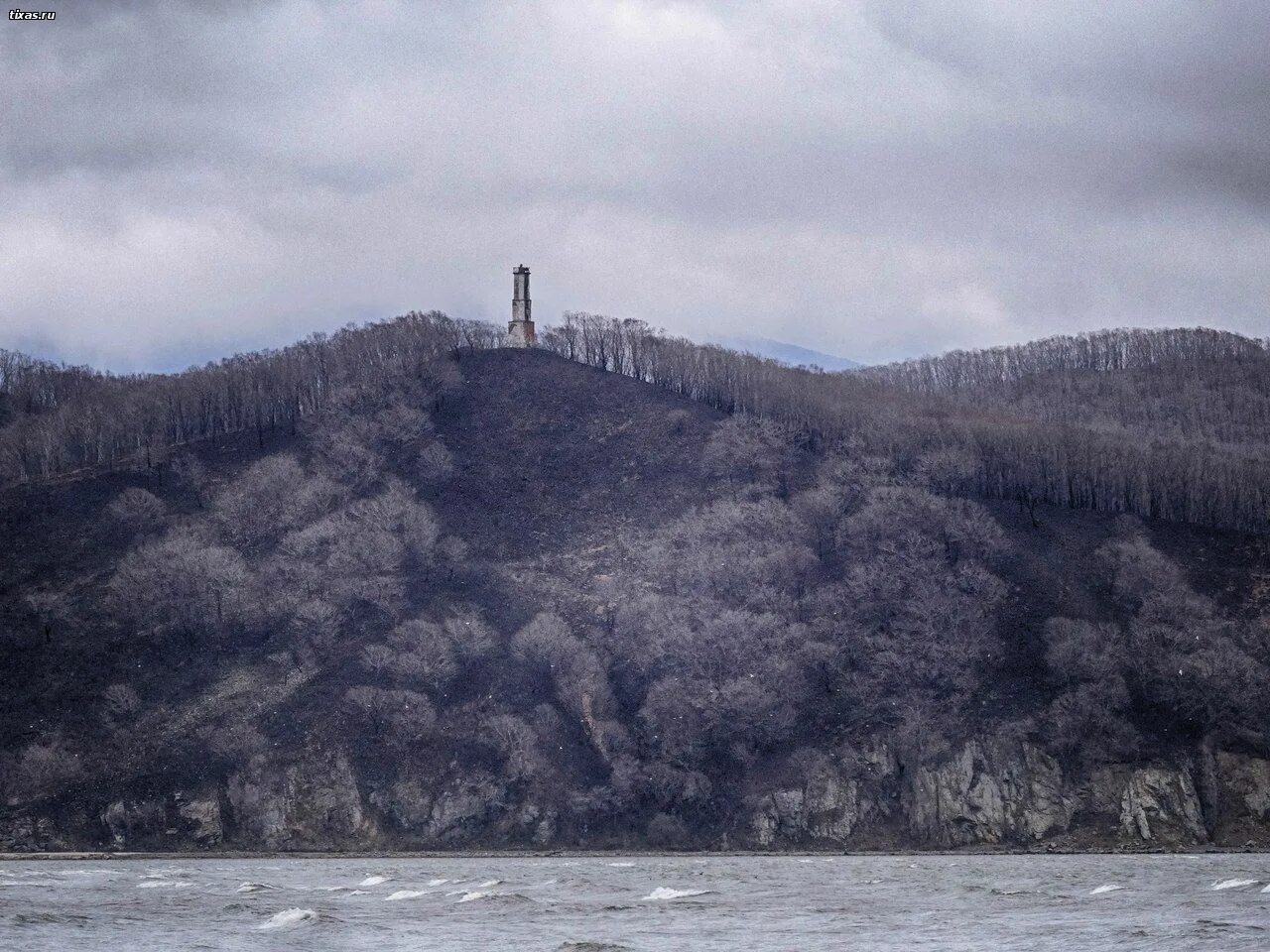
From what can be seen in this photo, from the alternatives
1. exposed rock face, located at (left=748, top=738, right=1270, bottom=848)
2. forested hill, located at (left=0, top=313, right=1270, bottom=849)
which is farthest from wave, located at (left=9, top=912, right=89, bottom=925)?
exposed rock face, located at (left=748, top=738, right=1270, bottom=848)

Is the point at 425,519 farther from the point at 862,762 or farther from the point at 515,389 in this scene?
the point at 862,762

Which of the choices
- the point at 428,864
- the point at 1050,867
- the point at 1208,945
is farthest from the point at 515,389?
the point at 1208,945

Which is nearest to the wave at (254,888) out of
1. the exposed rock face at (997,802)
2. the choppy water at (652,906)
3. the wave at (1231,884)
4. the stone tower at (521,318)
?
the choppy water at (652,906)

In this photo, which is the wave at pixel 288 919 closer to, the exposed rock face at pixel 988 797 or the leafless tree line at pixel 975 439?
the exposed rock face at pixel 988 797

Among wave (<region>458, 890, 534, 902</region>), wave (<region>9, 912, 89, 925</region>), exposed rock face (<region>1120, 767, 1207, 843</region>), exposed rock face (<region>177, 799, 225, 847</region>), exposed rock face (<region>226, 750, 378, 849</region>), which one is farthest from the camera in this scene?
exposed rock face (<region>226, 750, 378, 849</region>)

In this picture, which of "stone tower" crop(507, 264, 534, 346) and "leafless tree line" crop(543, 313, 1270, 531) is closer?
"leafless tree line" crop(543, 313, 1270, 531)

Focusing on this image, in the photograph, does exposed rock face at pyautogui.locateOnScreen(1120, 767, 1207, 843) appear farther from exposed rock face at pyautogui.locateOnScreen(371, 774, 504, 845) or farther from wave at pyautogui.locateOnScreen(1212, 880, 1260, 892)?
exposed rock face at pyautogui.locateOnScreen(371, 774, 504, 845)

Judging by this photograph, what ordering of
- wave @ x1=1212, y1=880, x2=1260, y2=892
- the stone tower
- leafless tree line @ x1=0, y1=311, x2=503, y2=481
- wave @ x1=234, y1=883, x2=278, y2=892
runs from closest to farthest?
1. wave @ x1=1212, y1=880, x2=1260, y2=892
2. wave @ x1=234, y1=883, x2=278, y2=892
3. leafless tree line @ x1=0, y1=311, x2=503, y2=481
4. the stone tower
